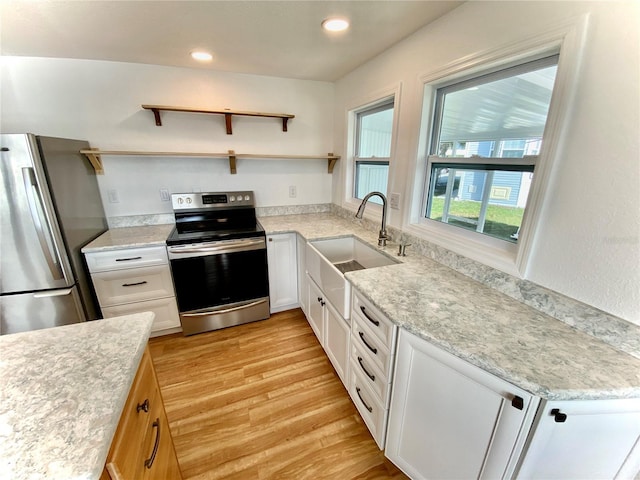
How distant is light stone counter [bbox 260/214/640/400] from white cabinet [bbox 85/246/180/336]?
159 centimetres

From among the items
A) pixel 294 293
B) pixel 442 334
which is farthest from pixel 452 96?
pixel 294 293

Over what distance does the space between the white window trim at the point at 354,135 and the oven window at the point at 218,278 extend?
102cm

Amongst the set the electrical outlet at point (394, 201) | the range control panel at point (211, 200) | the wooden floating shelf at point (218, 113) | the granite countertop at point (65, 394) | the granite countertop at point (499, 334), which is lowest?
the granite countertop at point (499, 334)

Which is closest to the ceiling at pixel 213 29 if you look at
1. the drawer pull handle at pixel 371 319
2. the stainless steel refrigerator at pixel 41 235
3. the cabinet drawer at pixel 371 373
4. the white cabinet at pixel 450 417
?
the stainless steel refrigerator at pixel 41 235

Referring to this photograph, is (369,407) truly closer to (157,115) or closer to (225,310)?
(225,310)

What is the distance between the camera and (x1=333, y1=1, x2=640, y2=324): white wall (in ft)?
2.72

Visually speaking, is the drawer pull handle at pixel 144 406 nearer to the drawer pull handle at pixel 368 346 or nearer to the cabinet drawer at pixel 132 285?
the drawer pull handle at pixel 368 346

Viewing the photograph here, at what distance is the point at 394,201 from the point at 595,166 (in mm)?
1085

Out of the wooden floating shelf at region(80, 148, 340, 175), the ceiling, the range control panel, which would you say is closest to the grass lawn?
the ceiling

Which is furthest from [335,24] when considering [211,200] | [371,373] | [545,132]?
[371,373]

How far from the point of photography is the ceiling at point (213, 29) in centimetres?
132

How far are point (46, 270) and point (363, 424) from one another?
223cm

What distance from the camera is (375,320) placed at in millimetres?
1214

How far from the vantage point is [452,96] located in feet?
5.07
